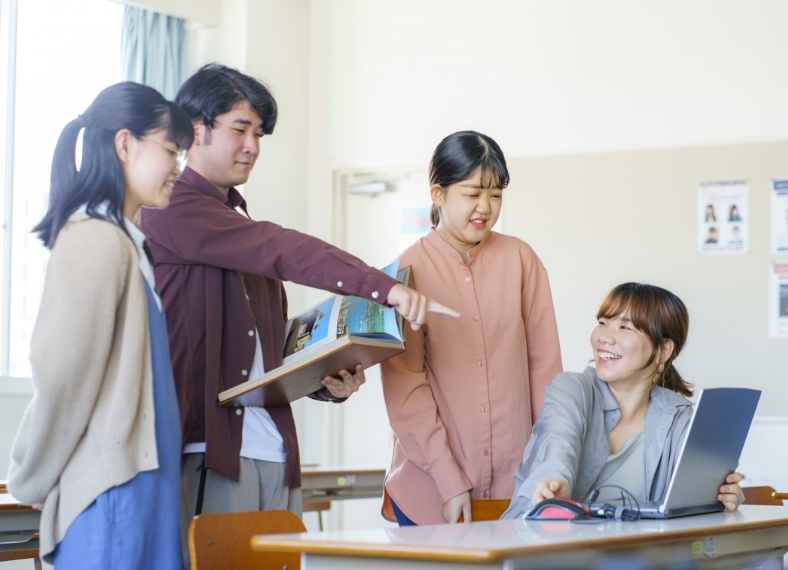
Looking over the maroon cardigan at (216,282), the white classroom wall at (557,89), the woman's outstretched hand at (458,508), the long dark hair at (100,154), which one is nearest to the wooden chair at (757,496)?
the white classroom wall at (557,89)

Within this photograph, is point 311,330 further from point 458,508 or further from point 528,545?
point 528,545

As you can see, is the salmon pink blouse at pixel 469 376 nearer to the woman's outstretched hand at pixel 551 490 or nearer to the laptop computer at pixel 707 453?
the woman's outstretched hand at pixel 551 490

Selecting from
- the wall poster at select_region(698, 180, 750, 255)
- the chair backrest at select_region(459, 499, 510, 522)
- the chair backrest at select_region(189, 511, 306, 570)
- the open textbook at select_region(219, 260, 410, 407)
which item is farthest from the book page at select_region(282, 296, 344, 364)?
the wall poster at select_region(698, 180, 750, 255)

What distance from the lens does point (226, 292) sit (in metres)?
1.93

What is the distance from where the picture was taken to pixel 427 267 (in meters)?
2.40

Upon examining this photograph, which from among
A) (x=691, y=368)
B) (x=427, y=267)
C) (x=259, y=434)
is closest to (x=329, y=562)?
(x=259, y=434)

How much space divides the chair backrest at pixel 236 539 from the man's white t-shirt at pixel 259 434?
0.49ft

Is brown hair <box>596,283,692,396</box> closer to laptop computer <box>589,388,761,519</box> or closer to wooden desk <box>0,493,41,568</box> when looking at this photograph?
laptop computer <box>589,388,761,519</box>

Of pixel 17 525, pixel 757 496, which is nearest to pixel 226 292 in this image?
pixel 17 525

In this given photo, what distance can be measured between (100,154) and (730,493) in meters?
1.51

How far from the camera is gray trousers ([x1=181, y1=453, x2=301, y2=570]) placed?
5.98 feet

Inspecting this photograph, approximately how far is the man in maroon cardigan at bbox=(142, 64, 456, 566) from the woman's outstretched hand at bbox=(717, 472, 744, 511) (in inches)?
31.5

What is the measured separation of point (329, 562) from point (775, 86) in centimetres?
384

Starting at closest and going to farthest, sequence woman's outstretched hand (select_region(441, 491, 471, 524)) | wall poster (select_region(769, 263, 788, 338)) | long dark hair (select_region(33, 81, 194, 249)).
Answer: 1. long dark hair (select_region(33, 81, 194, 249))
2. woman's outstretched hand (select_region(441, 491, 471, 524))
3. wall poster (select_region(769, 263, 788, 338))
